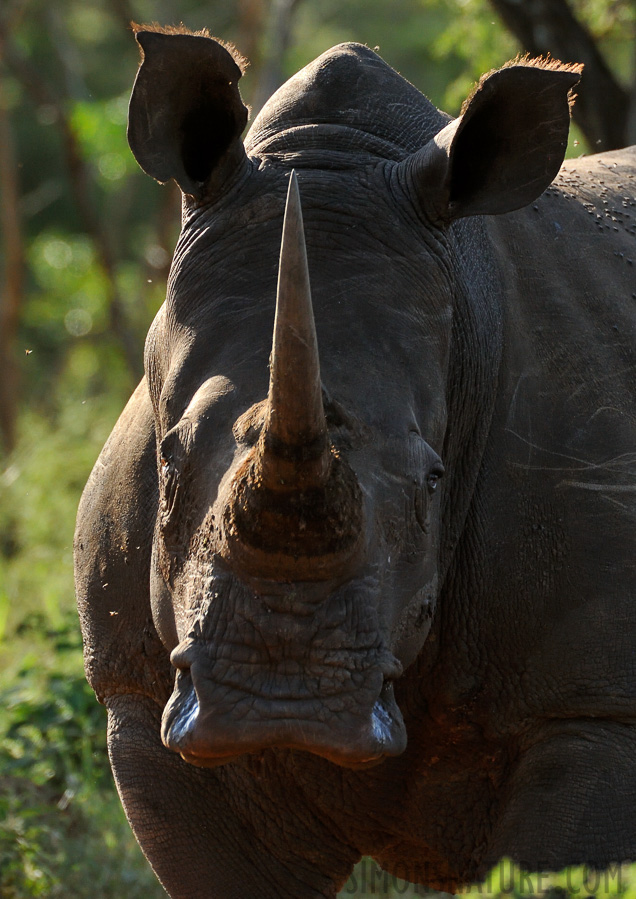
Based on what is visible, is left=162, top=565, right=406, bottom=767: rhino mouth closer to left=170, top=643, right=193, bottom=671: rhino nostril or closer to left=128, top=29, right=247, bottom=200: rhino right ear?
left=170, top=643, right=193, bottom=671: rhino nostril

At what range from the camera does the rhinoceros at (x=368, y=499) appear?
3.60 metres

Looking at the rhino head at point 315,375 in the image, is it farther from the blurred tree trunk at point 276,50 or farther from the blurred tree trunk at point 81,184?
the blurred tree trunk at point 81,184

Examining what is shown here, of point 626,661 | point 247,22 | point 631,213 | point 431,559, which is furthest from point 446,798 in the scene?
point 247,22

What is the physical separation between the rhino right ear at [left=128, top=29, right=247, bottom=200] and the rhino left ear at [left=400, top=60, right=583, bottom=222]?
0.54 metres

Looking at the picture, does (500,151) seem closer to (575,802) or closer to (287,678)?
(287,678)

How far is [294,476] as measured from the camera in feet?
11.4

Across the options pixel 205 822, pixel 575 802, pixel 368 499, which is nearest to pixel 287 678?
pixel 368 499

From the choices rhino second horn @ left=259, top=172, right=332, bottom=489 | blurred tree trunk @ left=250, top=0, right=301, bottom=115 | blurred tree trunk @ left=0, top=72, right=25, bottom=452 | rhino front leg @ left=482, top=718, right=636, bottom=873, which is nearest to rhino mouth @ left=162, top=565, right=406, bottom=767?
rhino second horn @ left=259, top=172, right=332, bottom=489

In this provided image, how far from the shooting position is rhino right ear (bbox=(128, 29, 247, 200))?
4.33 meters

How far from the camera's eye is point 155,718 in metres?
4.97

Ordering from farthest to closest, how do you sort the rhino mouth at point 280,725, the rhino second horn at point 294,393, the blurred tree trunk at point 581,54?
the blurred tree trunk at point 581,54, the rhino mouth at point 280,725, the rhino second horn at point 294,393

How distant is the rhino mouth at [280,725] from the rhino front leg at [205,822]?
51.6 inches

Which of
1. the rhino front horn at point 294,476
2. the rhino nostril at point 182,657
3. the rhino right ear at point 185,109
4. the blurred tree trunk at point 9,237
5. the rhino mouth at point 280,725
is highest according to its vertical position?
the rhino right ear at point 185,109

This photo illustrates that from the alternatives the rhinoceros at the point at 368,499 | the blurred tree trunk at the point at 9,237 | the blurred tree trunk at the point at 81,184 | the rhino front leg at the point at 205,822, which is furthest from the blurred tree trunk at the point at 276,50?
the rhino front leg at the point at 205,822
